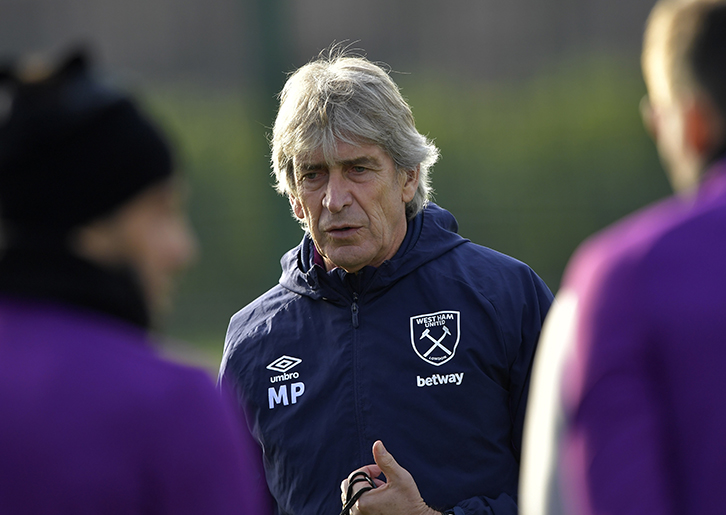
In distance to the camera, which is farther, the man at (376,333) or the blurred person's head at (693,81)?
the man at (376,333)

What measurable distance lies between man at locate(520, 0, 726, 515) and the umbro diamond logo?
1494 millimetres

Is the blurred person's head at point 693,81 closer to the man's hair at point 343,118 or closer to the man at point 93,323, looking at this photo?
the man at point 93,323

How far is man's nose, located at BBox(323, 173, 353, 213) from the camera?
293cm

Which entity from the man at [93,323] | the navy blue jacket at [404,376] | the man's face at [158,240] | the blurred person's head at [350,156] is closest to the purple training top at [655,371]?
the man at [93,323]

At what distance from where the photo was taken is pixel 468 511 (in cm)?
262

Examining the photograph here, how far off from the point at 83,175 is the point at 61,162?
4 cm

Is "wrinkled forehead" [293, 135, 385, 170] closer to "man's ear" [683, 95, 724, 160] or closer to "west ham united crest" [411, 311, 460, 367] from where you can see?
"west ham united crest" [411, 311, 460, 367]

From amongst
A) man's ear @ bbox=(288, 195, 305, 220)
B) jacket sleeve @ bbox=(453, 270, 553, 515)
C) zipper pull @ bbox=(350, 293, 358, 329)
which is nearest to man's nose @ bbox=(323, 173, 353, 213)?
man's ear @ bbox=(288, 195, 305, 220)

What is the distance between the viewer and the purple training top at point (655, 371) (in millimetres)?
1358

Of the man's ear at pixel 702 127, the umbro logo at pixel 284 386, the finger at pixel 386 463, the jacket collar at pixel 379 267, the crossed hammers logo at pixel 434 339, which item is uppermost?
the man's ear at pixel 702 127

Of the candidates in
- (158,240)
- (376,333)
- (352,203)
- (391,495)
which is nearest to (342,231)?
(352,203)

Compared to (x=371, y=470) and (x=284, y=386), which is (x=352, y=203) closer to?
(x=284, y=386)

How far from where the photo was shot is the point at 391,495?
2580 mm

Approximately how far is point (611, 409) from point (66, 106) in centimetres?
96
